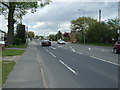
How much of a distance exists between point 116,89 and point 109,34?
41809 mm

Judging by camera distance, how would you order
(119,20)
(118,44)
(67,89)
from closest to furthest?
(67,89)
(118,44)
(119,20)

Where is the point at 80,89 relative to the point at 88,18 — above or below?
below

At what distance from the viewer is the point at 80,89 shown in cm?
659

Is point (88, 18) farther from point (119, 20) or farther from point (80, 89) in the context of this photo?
point (80, 89)

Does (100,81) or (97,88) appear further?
(100,81)

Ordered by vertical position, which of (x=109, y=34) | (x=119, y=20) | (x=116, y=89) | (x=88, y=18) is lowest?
(x=116, y=89)

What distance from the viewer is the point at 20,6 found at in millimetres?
33156

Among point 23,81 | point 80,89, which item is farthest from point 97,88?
point 23,81

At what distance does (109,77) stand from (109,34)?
39834 millimetres

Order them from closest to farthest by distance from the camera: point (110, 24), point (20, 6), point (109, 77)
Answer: point (109, 77)
point (20, 6)
point (110, 24)

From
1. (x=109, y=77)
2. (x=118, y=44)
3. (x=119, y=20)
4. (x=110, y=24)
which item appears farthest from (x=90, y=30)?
(x=109, y=77)

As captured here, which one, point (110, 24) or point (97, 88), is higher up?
point (110, 24)

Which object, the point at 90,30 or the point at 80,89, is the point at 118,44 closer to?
the point at 80,89

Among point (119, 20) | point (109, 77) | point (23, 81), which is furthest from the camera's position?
point (119, 20)
